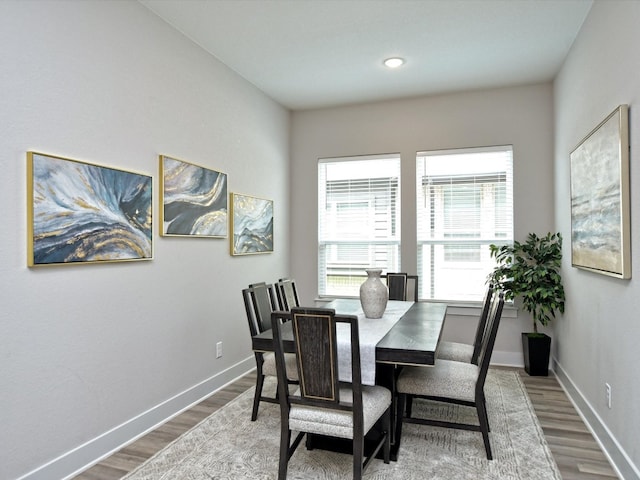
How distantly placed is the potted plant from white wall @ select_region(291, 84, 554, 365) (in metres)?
0.28

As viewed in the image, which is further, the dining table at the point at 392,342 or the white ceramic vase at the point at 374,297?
the white ceramic vase at the point at 374,297

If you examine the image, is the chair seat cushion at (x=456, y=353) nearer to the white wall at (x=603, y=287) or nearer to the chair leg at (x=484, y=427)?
the chair leg at (x=484, y=427)

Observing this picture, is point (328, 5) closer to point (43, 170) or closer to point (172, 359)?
point (43, 170)

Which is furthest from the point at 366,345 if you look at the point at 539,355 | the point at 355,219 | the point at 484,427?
the point at 355,219

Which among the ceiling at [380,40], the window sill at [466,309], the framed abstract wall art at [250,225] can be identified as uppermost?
the ceiling at [380,40]

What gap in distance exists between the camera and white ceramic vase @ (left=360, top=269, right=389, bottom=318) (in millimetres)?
3006

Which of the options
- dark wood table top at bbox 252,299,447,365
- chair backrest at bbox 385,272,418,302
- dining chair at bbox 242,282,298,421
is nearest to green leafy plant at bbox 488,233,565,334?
chair backrest at bbox 385,272,418,302

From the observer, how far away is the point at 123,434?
2730 mm

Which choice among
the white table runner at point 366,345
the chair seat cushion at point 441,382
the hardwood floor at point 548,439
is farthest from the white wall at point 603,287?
the white table runner at point 366,345

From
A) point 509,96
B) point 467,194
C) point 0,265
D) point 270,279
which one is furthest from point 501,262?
point 0,265

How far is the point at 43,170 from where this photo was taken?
2223 mm

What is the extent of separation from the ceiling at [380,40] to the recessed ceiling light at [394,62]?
6cm

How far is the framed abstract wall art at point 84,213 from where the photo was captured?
2197 mm

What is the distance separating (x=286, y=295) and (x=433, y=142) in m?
2.44
